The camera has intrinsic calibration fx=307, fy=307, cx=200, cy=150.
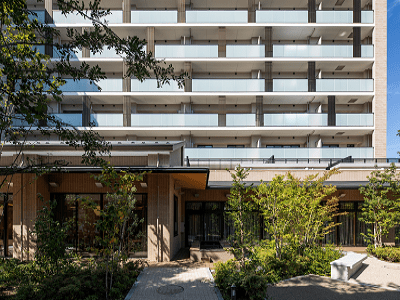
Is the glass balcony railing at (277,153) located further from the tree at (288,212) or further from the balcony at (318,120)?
the tree at (288,212)

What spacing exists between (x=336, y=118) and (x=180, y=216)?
55.1ft

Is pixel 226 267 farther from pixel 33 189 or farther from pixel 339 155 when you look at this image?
pixel 339 155

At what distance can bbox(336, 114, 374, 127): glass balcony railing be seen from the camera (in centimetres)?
2619

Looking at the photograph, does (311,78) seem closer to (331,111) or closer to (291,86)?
Answer: (291,86)

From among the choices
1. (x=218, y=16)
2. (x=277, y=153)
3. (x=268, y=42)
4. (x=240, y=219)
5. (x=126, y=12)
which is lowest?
(x=240, y=219)

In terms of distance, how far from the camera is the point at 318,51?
26844 millimetres

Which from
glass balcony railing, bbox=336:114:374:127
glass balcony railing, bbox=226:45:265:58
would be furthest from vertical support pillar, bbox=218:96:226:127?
glass balcony railing, bbox=336:114:374:127

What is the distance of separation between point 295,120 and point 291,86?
10.00ft

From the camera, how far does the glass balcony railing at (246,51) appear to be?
2666cm

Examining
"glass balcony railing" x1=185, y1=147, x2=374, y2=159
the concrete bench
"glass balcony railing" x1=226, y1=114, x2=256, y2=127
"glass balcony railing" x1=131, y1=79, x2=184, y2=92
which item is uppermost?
"glass balcony railing" x1=131, y1=79, x2=184, y2=92

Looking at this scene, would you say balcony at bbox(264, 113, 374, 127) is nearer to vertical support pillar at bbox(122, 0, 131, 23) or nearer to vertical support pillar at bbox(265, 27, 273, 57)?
vertical support pillar at bbox(265, 27, 273, 57)

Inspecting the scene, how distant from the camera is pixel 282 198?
11258 mm

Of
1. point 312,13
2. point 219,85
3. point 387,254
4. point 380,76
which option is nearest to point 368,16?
point 312,13

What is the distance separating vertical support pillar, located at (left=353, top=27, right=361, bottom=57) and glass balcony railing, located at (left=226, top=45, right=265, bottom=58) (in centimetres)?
798
